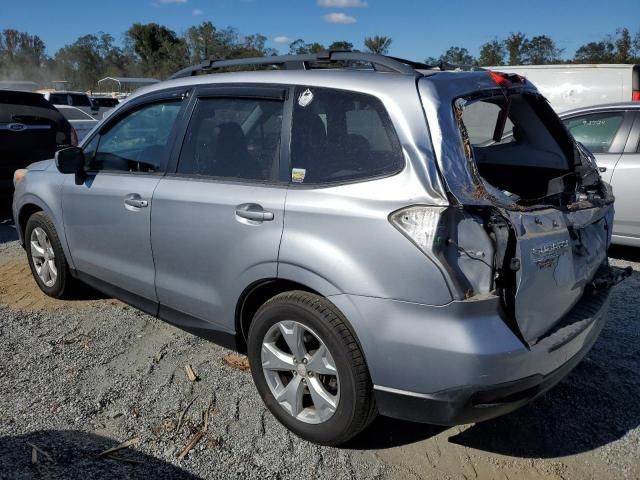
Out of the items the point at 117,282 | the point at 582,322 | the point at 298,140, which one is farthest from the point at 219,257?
the point at 582,322

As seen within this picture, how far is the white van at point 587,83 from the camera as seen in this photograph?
9.84 metres

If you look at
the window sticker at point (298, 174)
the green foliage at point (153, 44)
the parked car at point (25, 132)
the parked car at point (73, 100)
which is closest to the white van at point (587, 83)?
the parked car at point (25, 132)

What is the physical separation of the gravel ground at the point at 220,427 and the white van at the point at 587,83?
748 cm

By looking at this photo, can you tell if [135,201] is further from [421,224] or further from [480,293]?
[480,293]

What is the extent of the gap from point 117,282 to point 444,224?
2.50 m

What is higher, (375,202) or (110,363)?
(375,202)

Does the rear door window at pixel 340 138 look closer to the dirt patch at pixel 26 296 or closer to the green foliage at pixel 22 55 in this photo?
the dirt patch at pixel 26 296

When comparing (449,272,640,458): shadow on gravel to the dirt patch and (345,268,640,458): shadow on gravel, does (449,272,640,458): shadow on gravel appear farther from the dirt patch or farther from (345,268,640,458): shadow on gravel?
the dirt patch

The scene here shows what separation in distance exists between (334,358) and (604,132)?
4.93 metres

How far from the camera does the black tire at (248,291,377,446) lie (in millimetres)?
2480

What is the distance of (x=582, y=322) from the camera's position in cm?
270

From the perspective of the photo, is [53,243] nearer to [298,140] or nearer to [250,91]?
[250,91]

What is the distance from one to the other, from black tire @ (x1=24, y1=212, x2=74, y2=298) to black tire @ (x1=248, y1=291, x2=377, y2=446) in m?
2.29

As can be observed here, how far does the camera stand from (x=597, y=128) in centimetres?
616
